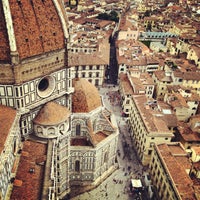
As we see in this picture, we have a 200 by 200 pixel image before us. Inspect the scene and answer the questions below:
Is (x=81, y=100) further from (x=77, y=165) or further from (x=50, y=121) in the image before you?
(x=77, y=165)

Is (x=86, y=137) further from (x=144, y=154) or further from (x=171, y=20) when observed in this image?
(x=171, y=20)

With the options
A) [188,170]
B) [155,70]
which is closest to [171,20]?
[155,70]

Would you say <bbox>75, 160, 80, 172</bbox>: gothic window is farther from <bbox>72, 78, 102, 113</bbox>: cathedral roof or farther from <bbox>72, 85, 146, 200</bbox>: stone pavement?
<bbox>72, 78, 102, 113</bbox>: cathedral roof

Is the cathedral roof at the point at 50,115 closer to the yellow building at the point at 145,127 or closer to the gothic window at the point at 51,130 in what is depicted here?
the gothic window at the point at 51,130

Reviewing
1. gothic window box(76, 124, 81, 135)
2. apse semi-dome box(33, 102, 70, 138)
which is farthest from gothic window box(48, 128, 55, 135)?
gothic window box(76, 124, 81, 135)

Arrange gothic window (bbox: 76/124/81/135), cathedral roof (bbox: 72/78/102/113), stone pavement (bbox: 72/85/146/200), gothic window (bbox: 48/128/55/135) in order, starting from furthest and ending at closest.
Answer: stone pavement (bbox: 72/85/146/200) < gothic window (bbox: 76/124/81/135) < cathedral roof (bbox: 72/78/102/113) < gothic window (bbox: 48/128/55/135)

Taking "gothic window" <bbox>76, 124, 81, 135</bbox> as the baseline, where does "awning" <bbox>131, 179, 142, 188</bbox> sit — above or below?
below
